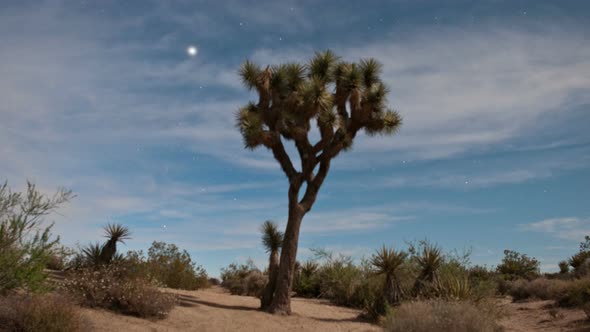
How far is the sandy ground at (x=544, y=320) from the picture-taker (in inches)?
676

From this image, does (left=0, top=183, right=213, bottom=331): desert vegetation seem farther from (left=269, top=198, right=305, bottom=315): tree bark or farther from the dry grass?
the dry grass

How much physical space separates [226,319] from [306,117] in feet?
24.5

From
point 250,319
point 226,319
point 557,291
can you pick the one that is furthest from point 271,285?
point 557,291

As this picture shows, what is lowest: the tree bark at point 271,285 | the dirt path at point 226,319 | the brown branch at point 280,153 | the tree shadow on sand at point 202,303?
the dirt path at point 226,319

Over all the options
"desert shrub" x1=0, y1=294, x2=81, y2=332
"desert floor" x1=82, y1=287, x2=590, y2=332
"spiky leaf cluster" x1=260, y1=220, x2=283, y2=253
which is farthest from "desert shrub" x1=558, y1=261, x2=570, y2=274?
"desert shrub" x1=0, y1=294, x2=81, y2=332

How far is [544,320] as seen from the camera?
19.3m

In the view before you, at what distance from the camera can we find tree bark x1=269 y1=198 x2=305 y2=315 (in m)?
16.9

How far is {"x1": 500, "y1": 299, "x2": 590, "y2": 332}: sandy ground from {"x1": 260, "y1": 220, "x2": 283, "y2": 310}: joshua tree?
814 cm

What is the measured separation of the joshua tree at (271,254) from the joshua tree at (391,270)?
3733 mm

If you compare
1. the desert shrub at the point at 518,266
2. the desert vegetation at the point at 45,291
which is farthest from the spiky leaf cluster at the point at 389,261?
the desert shrub at the point at 518,266

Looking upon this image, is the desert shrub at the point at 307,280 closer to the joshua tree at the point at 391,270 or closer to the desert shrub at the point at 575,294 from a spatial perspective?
the joshua tree at the point at 391,270

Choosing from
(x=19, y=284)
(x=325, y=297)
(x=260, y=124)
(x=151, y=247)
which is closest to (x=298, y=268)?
(x=325, y=297)

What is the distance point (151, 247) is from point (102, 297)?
894cm

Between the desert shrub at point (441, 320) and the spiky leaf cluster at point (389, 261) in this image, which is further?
the spiky leaf cluster at point (389, 261)
